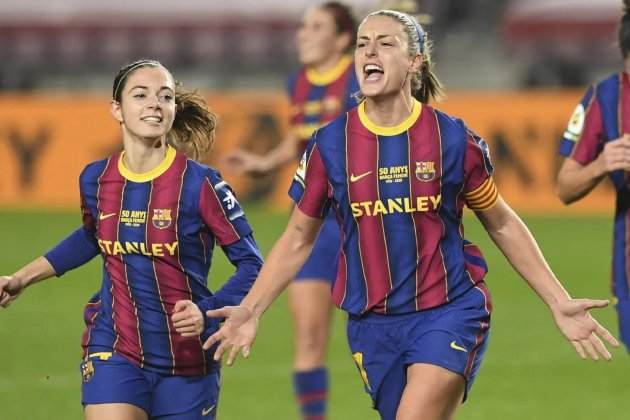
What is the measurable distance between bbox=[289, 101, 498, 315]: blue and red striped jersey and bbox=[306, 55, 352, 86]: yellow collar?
2.98 m

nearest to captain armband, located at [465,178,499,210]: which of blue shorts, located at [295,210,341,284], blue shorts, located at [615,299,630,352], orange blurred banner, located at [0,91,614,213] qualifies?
blue shorts, located at [615,299,630,352]

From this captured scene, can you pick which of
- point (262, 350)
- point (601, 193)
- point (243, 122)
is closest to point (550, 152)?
point (601, 193)

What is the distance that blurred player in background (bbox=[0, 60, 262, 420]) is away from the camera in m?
5.72

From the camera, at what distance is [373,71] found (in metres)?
5.52

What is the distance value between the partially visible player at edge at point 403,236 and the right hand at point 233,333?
22 millimetres

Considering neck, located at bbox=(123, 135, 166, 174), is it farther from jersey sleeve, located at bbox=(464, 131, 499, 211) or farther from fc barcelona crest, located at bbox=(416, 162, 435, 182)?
jersey sleeve, located at bbox=(464, 131, 499, 211)

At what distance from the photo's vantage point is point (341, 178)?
5.54 meters

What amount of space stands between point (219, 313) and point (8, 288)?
1077 mm

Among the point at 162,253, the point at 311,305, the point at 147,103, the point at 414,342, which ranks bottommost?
the point at 311,305

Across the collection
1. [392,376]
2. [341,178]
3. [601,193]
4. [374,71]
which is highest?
[374,71]

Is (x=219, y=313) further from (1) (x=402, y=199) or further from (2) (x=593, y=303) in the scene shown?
(2) (x=593, y=303)

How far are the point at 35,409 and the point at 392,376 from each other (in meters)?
3.38

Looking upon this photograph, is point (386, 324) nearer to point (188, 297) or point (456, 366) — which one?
point (456, 366)

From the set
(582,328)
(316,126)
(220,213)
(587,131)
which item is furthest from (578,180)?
(316,126)
